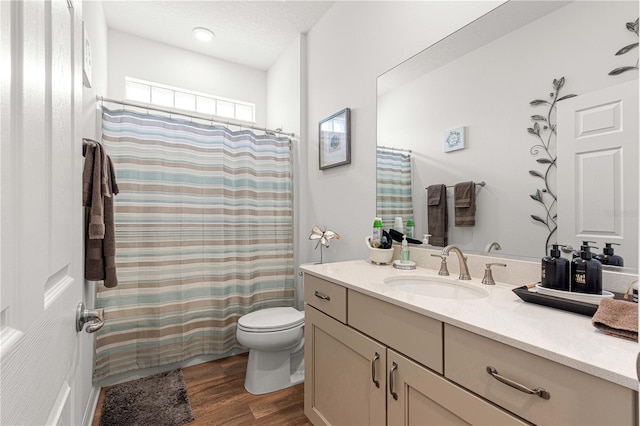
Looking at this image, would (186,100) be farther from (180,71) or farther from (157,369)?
(157,369)

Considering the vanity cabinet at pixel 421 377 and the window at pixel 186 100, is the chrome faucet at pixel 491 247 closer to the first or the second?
the vanity cabinet at pixel 421 377

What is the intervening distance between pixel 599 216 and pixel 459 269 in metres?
0.54

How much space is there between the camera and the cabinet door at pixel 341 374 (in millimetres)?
1104

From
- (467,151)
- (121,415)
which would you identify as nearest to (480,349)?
(467,151)

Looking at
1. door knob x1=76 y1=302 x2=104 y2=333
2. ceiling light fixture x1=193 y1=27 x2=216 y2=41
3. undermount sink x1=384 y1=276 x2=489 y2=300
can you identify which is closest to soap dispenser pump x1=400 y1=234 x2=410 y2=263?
undermount sink x1=384 y1=276 x2=489 y2=300

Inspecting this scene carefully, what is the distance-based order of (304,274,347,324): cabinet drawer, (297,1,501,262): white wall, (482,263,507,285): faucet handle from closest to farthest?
(482,263,507,285): faucet handle < (304,274,347,324): cabinet drawer < (297,1,501,262): white wall

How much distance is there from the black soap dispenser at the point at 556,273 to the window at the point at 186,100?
2823mm

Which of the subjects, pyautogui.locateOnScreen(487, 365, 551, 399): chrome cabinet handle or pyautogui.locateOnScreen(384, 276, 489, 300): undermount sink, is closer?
pyautogui.locateOnScreen(487, 365, 551, 399): chrome cabinet handle

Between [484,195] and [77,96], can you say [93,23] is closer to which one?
[77,96]

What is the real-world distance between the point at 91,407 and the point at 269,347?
3.38 ft

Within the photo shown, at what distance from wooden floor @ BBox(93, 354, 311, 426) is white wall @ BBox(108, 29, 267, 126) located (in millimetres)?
2331

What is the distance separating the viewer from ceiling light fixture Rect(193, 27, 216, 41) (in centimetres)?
243

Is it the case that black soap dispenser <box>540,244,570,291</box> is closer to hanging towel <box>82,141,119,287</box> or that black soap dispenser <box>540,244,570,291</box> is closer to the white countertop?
the white countertop

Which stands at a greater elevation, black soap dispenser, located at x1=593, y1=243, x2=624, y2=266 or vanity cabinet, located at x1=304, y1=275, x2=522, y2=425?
black soap dispenser, located at x1=593, y1=243, x2=624, y2=266
